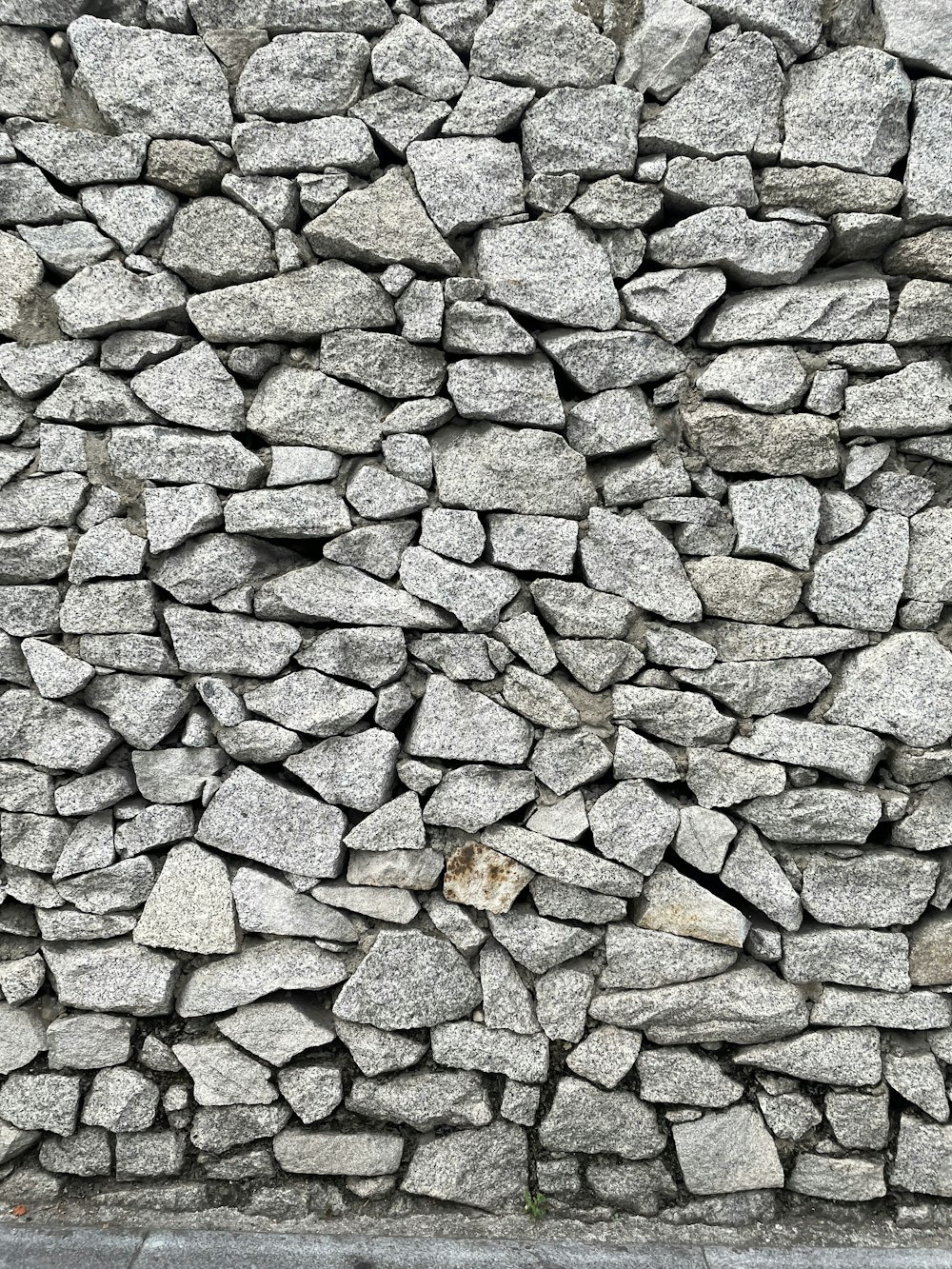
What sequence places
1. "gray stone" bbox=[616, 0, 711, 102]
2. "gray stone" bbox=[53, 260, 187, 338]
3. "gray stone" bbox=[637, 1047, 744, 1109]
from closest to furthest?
"gray stone" bbox=[616, 0, 711, 102]
"gray stone" bbox=[53, 260, 187, 338]
"gray stone" bbox=[637, 1047, 744, 1109]

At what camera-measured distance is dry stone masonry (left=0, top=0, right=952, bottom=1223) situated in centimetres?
254

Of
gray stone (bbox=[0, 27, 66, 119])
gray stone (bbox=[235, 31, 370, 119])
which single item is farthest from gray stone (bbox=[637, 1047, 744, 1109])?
gray stone (bbox=[0, 27, 66, 119])

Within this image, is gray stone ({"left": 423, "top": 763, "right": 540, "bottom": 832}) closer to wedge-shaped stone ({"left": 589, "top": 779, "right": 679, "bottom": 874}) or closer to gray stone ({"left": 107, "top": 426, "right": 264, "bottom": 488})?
wedge-shaped stone ({"left": 589, "top": 779, "right": 679, "bottom": 874})

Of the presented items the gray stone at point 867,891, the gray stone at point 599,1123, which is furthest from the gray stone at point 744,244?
the gray stone at point 599,1123

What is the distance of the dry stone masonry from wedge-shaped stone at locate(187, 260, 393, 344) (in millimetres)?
16

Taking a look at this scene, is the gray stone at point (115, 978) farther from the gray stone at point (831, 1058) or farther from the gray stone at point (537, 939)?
the gray stone at point (831, 1058)

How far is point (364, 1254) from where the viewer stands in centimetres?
255

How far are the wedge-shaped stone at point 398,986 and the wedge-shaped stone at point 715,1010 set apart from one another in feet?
1.79

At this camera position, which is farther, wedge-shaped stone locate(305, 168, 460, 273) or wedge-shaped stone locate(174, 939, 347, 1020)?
wedge-shaped stone locate(174, 939, 347, 1020)

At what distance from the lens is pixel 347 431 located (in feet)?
8.61

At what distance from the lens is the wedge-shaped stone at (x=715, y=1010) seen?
265 centimetres

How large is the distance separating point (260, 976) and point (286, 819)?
0.53 metres

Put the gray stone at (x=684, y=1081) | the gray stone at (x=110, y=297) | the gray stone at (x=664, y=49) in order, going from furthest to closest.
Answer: the gray stone at (x=684, y=1081)
the gray stone at (x=110, y=297)
the gray stone at (x=664, y=49)

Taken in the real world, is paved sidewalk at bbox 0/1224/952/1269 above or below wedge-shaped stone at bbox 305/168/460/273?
below
